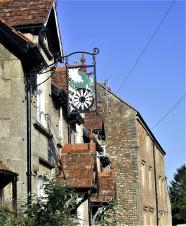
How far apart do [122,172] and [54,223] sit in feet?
79.5

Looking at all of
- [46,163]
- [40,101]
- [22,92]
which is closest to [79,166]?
[46,163]

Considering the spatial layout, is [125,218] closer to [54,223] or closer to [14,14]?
[14,14]

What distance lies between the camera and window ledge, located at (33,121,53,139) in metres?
13.4

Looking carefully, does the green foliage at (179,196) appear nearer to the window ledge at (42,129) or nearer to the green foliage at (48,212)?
the window ledge at (42,129)

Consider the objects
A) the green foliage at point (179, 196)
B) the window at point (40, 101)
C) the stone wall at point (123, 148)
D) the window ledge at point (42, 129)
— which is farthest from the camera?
the green foliage at point (179, 196)

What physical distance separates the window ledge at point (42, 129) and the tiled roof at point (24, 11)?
263 centimetres

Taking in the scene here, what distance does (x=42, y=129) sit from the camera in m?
14.0

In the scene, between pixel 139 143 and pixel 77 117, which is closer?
pixel 77 117

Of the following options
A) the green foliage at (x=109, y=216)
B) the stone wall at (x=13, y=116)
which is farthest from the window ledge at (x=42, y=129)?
the green foliage at (x=109, y=216)

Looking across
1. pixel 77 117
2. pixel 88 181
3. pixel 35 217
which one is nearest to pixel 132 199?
pixel 77 117

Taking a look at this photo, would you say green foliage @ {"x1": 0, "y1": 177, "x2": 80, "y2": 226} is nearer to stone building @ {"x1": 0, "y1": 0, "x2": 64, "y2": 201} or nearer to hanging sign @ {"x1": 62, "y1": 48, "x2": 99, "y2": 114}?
stone building @ {"x1": 0, "y1": 0, "x2": 64, "y2": 201}

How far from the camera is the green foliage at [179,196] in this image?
69.8 metres

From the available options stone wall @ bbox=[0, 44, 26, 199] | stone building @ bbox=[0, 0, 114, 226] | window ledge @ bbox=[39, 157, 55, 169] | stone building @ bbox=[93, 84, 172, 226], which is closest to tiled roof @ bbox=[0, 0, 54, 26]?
stone building @ bbox=[0, 0, 114, 226]

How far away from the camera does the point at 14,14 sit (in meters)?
13.3
